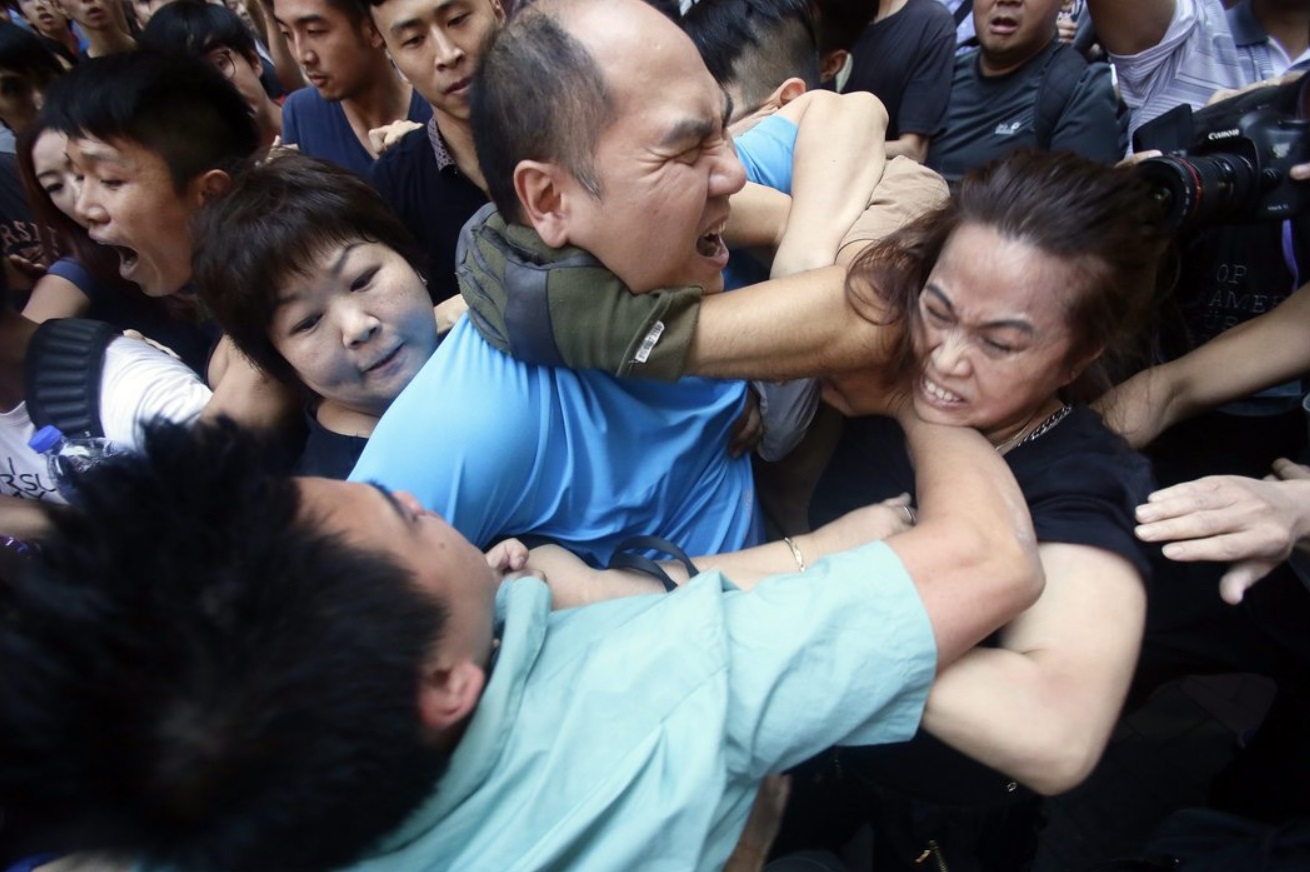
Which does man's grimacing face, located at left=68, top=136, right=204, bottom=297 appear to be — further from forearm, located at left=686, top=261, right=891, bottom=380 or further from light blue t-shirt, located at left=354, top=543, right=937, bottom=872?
light blue t-shirt, located at left=354, top=543, right=937, bottom=872

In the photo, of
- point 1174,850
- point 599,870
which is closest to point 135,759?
point 599,870

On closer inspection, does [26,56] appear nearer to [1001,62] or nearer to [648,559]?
[648,559]

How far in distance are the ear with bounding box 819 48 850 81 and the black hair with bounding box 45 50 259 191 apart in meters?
2.00

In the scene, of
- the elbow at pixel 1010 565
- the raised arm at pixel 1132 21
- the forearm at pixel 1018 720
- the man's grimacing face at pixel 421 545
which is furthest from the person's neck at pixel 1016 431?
the raised arm at pixel 1132 21

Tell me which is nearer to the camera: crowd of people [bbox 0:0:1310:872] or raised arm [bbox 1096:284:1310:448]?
crowd of people [bbox 0:0:1310:872]

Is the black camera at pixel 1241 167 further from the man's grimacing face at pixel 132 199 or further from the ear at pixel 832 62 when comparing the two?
the man's grimacing face at pixel 132 199

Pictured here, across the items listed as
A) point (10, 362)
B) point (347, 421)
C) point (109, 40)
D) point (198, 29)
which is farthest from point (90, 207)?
point (109, 40)

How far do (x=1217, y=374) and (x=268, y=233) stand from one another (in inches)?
77.7

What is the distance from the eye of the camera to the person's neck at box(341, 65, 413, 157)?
2.70 meters

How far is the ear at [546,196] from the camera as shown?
1249 mm

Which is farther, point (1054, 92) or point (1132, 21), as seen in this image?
point (1054, 92)

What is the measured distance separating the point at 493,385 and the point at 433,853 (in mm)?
682

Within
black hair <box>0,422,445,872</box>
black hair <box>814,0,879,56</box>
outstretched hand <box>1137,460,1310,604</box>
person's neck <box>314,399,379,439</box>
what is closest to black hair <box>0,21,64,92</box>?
person's neck <box>314,399,379,439</box>

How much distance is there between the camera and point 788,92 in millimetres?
2090
